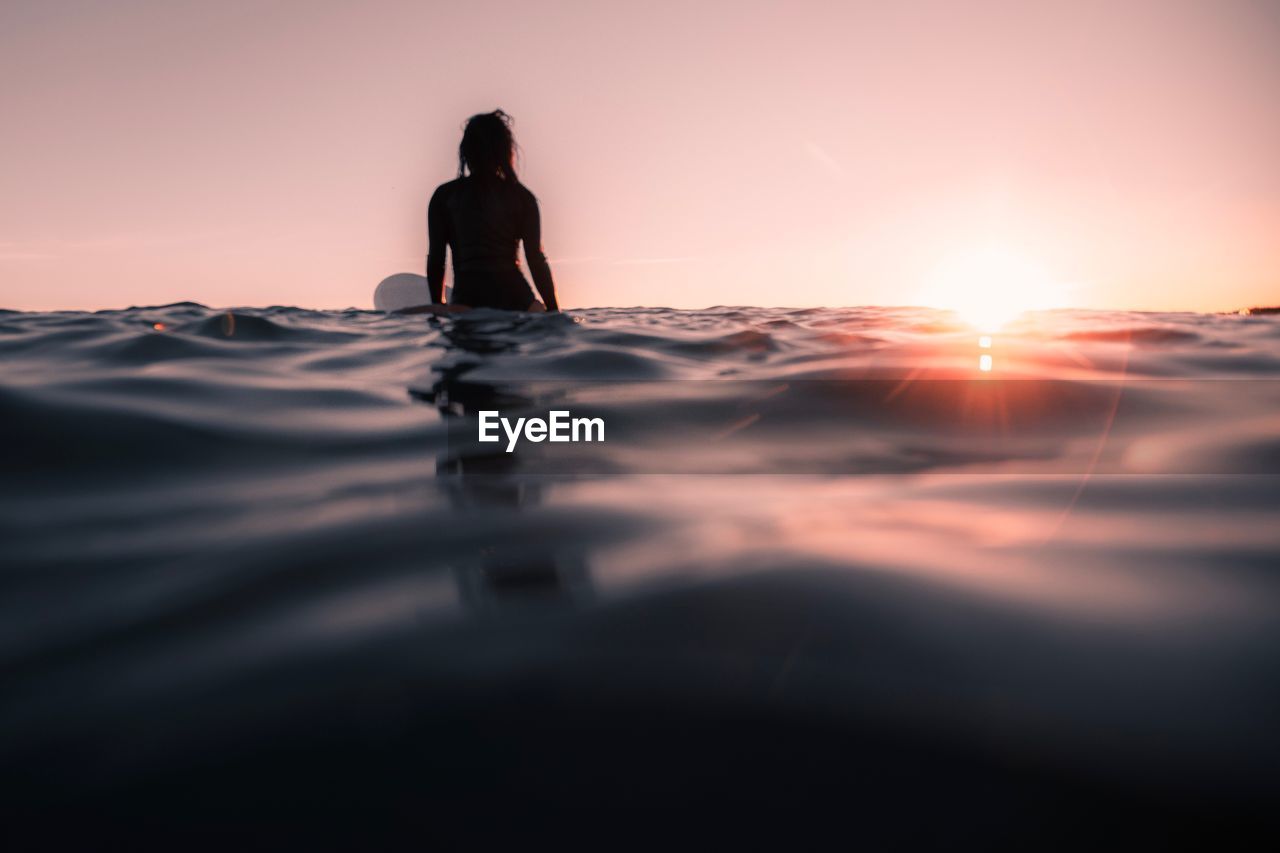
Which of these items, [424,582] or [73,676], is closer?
[73,676]

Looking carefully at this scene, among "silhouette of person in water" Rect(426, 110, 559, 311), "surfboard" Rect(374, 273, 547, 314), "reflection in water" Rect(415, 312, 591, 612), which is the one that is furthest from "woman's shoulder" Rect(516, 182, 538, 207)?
"surfboard" Rect(374, 273, 547, 314)

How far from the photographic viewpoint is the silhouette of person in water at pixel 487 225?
5.48 meters

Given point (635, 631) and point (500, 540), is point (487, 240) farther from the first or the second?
point (635, 631)

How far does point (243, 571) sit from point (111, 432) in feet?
3.85

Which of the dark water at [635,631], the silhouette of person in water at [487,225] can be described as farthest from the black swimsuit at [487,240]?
the dark water at [635,631]

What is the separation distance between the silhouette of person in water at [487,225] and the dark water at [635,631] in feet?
12.5

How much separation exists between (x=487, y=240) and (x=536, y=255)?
441 millimetres

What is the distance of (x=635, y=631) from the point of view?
86cm

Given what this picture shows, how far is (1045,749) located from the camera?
2.05 ft

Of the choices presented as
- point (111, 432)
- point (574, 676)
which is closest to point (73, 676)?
point (574, 676)

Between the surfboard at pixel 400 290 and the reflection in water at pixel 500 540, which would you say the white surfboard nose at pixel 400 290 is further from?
the reflection in water at pixel 500 540

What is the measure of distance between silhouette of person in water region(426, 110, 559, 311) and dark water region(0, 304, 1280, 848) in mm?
3819

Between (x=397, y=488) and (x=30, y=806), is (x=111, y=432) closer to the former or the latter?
(x=397, y=488)

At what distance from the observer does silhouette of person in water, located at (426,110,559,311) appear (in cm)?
548
